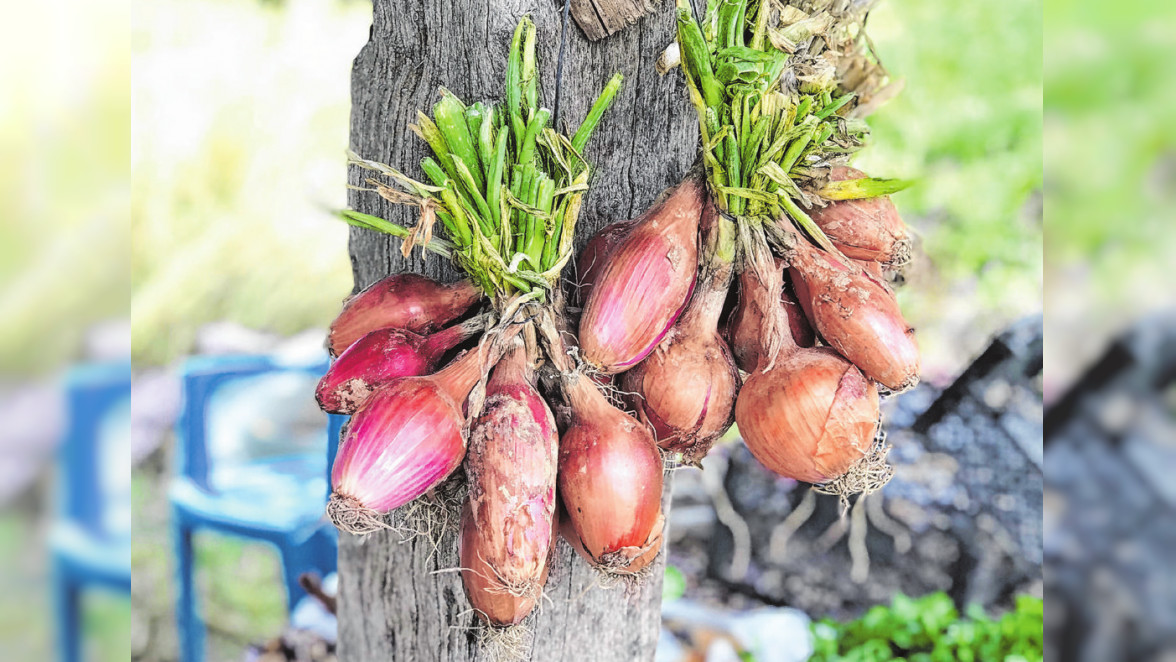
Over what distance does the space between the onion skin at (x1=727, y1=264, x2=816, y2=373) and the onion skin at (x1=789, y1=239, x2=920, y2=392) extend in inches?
1.6

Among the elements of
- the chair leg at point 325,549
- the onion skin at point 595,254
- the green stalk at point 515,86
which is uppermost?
the green stalk at point 515,86

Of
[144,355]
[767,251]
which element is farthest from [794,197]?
[144,355]

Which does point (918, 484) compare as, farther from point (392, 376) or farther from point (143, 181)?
point (143, 181)

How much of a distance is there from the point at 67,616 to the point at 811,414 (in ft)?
2.32

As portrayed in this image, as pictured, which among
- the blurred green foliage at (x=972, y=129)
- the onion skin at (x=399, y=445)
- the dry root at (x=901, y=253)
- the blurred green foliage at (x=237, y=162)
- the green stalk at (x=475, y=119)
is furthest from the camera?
the blurred green foliage at (x=237, y=162)

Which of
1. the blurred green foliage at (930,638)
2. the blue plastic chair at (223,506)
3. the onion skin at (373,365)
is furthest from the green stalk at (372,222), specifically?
the blurred green foliage at (930,638)

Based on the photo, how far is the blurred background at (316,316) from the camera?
1.88 feet

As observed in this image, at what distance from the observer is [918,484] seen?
2764mm

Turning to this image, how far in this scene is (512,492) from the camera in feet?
2.45

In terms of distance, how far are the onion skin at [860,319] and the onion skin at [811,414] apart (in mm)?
20

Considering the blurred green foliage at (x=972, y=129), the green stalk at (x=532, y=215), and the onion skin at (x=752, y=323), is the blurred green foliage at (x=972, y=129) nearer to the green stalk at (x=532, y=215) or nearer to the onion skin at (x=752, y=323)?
the onion skin at (x=752, y=323)

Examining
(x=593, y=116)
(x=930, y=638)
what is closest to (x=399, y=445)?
(x=593, y=116)

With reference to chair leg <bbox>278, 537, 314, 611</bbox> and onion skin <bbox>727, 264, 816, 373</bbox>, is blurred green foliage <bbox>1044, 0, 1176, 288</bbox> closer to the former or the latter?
onion skin <bbox>727, 264, 816, 373</bbox>

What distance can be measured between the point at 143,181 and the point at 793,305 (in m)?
3.29
